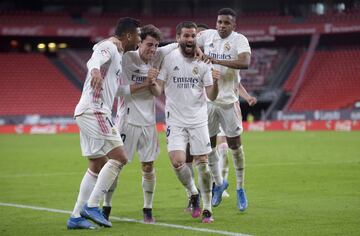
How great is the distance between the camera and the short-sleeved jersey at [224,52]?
37.4 ft

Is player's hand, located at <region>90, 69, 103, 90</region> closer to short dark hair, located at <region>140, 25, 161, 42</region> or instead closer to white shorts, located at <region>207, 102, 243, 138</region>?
short dark hair, located at <region>140, 25, 161, 42</region>

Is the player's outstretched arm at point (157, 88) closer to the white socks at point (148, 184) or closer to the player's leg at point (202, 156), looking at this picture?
the player's leg at point (202, 156)

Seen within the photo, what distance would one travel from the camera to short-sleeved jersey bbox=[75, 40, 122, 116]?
9.15 m

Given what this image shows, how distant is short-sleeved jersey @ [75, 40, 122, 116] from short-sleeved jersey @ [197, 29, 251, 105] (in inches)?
99.9

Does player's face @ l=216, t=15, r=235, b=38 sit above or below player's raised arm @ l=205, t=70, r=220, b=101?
above

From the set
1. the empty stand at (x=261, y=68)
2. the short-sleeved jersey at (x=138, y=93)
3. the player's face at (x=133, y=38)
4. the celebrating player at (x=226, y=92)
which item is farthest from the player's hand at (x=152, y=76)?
the empty stand at (x=261, y=68)

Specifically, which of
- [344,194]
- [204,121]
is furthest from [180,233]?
[344,194]

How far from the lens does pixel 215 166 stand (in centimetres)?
1181

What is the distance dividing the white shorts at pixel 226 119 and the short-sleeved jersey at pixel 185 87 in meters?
1.56

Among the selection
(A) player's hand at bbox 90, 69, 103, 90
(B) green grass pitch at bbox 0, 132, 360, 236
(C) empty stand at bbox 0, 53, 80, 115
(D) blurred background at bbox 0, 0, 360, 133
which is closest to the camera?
(A) player's hand at bbox 90, 69, 103, 90

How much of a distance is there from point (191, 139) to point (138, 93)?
95 centimetres

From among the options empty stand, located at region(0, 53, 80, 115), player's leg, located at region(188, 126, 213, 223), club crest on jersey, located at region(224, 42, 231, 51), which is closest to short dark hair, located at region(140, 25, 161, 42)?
player's leg, located at region(188, 126, 213, 223)

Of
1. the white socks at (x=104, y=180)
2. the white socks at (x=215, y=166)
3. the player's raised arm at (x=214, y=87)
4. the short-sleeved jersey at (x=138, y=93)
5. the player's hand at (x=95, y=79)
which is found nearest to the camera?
the player's hand at (x=95, y=79)

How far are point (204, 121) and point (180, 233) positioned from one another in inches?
78.1
